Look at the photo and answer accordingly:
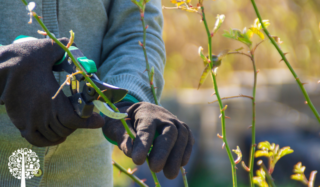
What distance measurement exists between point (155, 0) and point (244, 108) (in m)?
2.71

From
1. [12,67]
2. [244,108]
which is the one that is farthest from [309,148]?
[12,67]

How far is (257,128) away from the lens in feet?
11.6

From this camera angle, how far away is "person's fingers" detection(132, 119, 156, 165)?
1.98 ft

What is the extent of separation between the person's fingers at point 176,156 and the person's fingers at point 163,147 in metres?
0.02

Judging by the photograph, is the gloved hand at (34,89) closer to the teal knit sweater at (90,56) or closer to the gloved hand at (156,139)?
the gloved hand at (156,139)

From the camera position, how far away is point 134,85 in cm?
89

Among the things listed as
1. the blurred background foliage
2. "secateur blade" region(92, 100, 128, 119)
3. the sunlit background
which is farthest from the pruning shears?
the blurred background foliage

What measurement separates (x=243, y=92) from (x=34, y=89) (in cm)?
340

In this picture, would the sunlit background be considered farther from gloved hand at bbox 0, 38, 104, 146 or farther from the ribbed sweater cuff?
gloved hand at bbox 0, 38, 104, 146

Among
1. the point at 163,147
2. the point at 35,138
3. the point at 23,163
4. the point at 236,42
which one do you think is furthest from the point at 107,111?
the point at 236,42

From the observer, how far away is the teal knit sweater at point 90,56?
912 mm

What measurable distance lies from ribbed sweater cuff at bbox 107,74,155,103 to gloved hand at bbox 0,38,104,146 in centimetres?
20

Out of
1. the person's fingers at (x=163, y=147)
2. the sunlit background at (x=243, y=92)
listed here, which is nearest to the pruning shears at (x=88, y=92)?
the person's fingers at (x=163, y=147)

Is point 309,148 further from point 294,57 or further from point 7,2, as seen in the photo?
point 7,2
